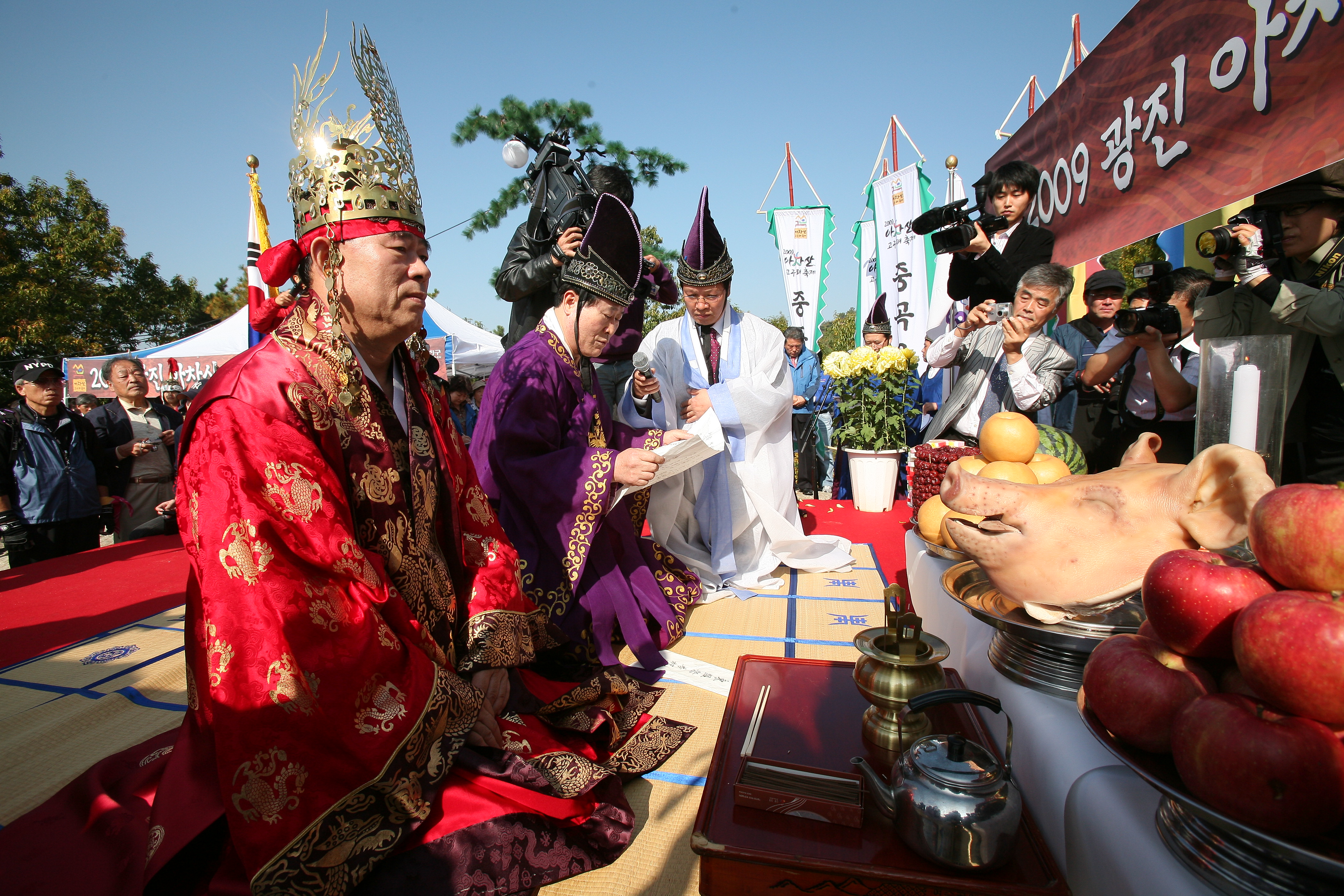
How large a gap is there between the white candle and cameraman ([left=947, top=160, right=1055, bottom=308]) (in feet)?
6.73

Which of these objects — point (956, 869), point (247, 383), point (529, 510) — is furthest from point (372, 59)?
point (956, 869)

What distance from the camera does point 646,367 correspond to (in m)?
3.62

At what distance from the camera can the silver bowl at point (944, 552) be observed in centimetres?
201

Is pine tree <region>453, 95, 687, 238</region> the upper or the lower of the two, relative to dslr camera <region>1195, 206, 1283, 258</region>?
upper

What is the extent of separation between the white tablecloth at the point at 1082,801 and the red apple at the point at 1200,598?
25cm

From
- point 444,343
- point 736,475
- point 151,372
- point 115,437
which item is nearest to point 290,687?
point 736,475

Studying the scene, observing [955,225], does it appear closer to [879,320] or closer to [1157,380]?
[1157,380]

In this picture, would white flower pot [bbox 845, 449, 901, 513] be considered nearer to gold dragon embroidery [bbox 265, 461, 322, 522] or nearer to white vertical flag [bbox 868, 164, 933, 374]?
white vertical flag [bbox 868, 164, 933, 374]

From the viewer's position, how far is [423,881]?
1443 mm

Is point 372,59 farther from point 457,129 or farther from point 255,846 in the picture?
point 457,129

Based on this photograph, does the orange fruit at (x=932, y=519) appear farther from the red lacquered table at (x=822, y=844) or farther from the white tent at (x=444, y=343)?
the white tent at (x=444, y=343)

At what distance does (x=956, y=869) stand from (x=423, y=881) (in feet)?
3.84

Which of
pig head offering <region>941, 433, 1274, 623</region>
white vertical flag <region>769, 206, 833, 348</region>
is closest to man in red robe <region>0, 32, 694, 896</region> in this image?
pig head offering <region>941, 433, 1274, 623</region>

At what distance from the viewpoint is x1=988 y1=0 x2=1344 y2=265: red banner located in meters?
1.83
